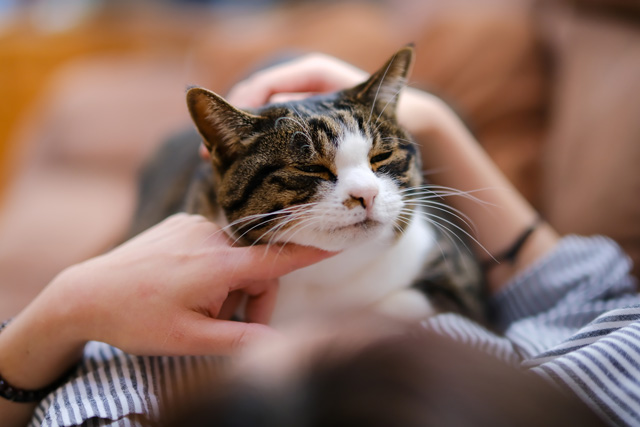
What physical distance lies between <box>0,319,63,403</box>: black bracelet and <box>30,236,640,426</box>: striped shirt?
0.02m

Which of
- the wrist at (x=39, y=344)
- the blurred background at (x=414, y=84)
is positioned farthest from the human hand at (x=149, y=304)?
the blurred background at (x=414, y=84)

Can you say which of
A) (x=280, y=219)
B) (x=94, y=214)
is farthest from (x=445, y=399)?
(x=94, y=214)

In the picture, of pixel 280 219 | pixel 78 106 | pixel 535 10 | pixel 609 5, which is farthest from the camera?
pixel 78 106

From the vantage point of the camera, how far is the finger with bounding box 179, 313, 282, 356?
60 centimetres

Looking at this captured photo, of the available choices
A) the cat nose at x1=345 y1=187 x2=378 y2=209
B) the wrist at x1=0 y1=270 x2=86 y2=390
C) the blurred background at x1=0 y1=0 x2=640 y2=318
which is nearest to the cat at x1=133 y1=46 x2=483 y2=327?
the cat nose at x1=345 y1=187 x2=378 y2=209

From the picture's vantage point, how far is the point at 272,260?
67cm

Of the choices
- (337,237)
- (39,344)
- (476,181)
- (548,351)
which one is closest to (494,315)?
(476,181)

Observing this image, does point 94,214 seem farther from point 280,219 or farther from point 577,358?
point 577,358

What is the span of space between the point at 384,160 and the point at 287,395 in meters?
0.43

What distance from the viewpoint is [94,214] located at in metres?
1.72

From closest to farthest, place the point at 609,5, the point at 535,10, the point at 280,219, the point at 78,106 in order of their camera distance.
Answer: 1. the point at 280,219
2. the point at 609,5
3. the point at 535,10
4. the point at 78,106

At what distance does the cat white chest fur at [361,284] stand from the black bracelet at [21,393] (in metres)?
0.34

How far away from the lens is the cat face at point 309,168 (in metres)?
0.66

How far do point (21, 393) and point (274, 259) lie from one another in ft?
1.31
